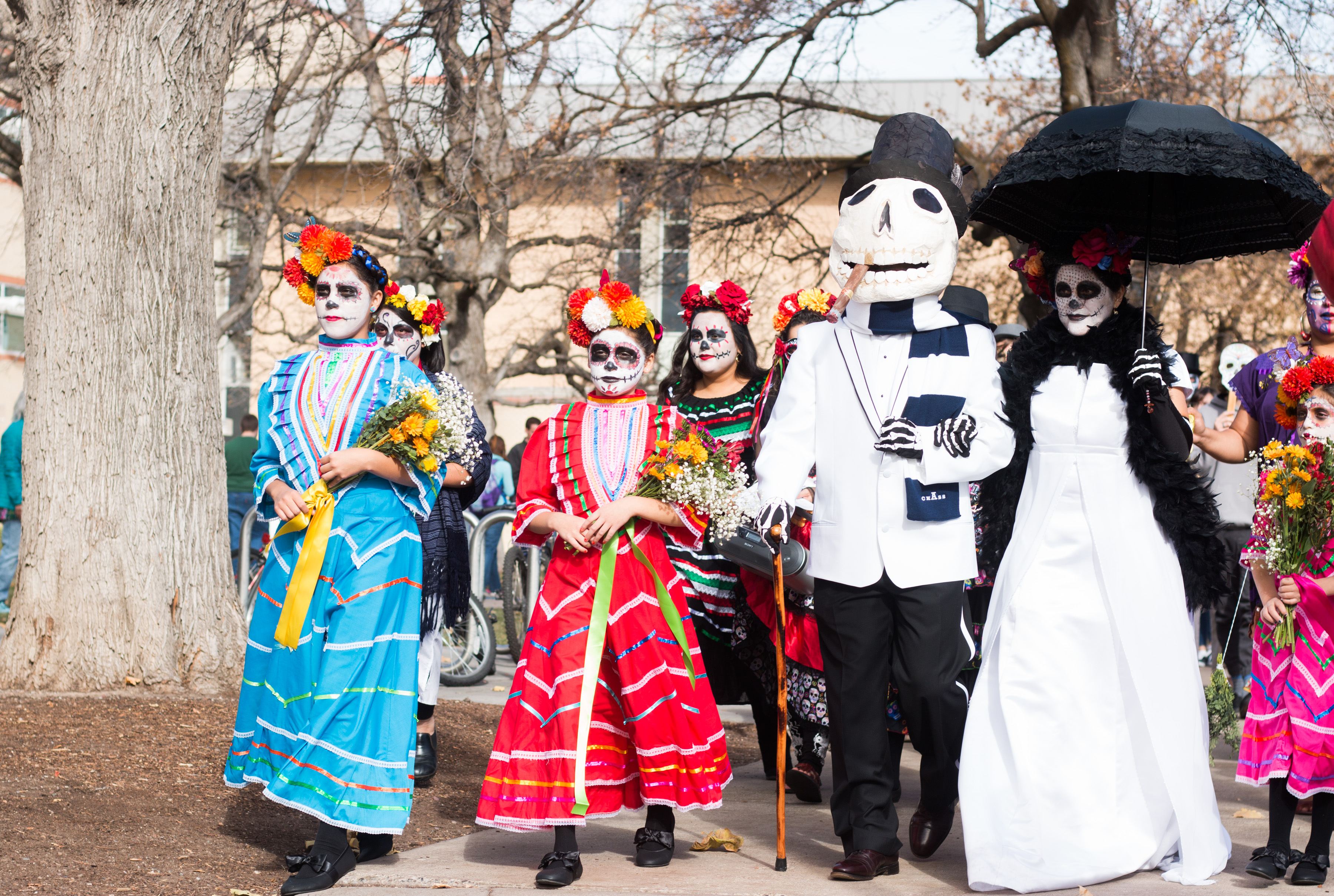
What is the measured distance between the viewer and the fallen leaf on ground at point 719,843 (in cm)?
476

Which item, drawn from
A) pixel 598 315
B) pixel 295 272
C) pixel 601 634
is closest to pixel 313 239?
pixel 295 272

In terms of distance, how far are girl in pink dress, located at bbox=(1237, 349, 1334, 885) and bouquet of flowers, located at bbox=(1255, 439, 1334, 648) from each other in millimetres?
34

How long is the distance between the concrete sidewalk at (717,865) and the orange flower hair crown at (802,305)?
6.76 ft

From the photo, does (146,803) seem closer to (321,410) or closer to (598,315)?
(321,410)

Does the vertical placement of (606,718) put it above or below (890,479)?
below

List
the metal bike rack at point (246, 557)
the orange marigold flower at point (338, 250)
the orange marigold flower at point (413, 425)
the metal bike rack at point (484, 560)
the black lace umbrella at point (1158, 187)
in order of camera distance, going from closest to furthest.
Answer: the black lace umbrella at point (1158, 187)
the orange marigold flower at point (413, 425)
the orange marigold flower at point (338, 250)
the metal bike rack at point (484, 560)
the metal bike rack at point (246, 557)

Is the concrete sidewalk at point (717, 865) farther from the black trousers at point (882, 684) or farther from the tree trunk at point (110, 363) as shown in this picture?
the tree trunk at point (110, 363)

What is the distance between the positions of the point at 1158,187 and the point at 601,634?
7.88ft

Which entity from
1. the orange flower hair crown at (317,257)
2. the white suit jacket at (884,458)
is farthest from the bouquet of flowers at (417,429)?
the white suit jacket at (884,458)

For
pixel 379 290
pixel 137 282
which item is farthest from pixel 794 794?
pixel 137 282

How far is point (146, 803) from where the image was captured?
4.96m

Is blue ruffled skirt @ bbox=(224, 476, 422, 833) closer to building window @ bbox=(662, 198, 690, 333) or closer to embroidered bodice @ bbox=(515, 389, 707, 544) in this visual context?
embroidered bodice @ bbox=(515, 389, 707, 544)

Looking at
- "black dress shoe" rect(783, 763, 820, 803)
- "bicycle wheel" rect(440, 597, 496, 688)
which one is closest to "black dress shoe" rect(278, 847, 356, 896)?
"black dress shoe" rect(783, 763, 820, 803)

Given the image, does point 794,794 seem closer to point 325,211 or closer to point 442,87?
point 442,87
